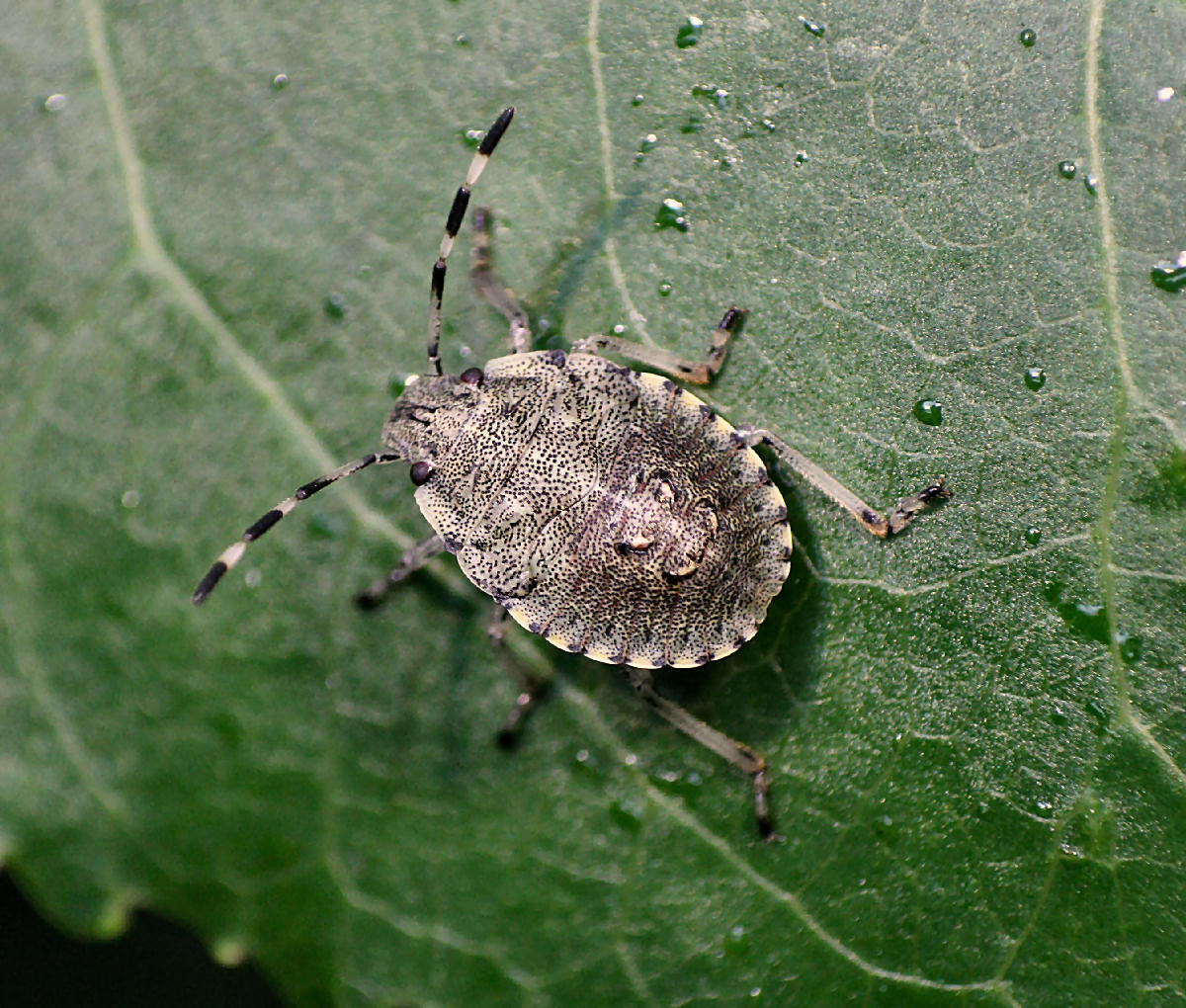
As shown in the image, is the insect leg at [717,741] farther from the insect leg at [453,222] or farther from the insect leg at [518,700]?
the insect leg at [453,222]

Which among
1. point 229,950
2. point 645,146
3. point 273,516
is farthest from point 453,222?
point 229,950

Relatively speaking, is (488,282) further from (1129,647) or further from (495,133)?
(1129,647)

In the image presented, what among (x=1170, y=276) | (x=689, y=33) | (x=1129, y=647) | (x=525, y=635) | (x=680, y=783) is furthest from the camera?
(x=525, y=635)

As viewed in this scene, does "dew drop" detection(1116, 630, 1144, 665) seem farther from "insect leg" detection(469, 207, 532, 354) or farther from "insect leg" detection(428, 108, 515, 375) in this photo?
"insect leg" detection(428, 108, 515, 375)

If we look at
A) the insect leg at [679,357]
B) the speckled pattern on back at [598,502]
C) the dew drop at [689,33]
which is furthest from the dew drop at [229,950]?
the dew drop at [689,33]

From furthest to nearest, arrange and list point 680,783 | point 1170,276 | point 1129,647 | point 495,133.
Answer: point 680,783
point 495,133
point 1129,647
point 1170,276

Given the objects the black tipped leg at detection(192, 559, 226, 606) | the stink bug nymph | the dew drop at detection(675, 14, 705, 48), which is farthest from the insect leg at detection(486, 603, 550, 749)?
the dew drop at detection(675, 14, 705, 48)
